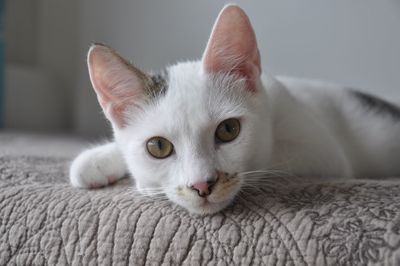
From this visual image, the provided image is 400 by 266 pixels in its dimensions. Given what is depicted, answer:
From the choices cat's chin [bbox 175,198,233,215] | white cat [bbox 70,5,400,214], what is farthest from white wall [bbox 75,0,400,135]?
cat's chin [bbox 175,198,233,215]

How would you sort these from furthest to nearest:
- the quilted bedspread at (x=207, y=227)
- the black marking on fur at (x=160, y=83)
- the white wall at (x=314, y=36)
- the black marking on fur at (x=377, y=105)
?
the white wall at (x=314, y=36)
the black marking on fur at (x=377, y=105)
the black marking on fur at (x=160, y=83)
the quilted bedspread at (x=207, y=227)

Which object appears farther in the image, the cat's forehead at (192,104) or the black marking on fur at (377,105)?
the black marking on fur at (377,105)

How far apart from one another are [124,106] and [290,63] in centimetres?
116

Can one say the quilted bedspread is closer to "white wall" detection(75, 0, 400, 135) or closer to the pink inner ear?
the pink inner ear

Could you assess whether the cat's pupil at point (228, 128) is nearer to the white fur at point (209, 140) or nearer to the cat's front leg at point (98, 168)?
the white fur at point (209, 140)

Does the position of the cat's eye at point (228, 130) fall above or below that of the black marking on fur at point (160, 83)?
below

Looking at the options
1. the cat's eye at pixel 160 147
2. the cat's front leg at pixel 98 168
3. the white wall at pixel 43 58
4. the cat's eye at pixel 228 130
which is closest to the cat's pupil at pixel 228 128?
the cat's eye at pixel 228 130

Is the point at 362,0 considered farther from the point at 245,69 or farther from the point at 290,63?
the point at 245,69

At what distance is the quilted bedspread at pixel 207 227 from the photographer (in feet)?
2.25

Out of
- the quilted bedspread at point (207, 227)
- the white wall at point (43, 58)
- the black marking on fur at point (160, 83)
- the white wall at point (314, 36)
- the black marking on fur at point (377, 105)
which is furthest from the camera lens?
the white wall at point (43, 58)

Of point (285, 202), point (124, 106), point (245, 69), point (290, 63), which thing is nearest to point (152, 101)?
point (124, 106)

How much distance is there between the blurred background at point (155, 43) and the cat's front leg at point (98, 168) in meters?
1.05

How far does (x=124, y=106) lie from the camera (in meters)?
0.96

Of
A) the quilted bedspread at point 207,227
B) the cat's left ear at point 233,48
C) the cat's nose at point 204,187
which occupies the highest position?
the cat's left ear at point 233,48
